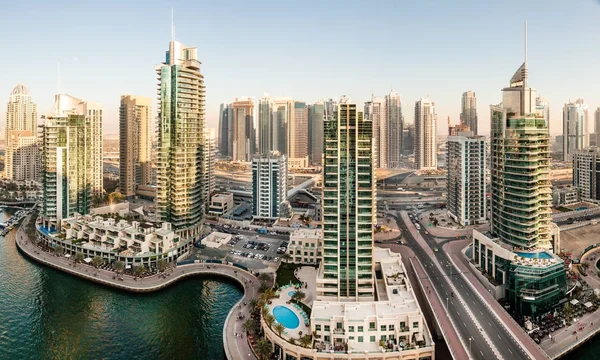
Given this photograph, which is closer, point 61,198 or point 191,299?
point 191,299

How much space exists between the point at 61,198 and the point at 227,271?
14008mm

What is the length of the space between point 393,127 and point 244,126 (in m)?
24.8

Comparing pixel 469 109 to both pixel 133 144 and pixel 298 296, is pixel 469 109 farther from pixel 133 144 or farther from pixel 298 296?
pixel 298 296

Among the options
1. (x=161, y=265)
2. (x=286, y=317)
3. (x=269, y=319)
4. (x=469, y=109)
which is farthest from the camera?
(x=469, y=109)

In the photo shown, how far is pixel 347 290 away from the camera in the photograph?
16250 mm

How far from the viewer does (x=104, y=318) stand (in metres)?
16.9

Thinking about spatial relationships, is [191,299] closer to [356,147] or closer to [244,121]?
[356,147]

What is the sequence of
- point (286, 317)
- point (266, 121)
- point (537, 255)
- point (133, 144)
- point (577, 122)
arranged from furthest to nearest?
point (266, 121)
point (577, 122)
point (133, 144)
point (537, 255)
point (286, 317)

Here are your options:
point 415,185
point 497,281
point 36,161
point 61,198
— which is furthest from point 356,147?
point 36,161

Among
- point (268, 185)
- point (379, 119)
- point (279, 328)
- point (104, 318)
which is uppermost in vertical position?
point (379, 119)

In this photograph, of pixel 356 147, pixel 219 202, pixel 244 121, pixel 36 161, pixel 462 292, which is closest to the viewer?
pixel 356 147

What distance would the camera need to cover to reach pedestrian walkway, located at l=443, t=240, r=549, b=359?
1330cm

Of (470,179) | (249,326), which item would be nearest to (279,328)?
(249,326)

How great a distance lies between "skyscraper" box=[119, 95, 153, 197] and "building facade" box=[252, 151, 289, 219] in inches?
641
